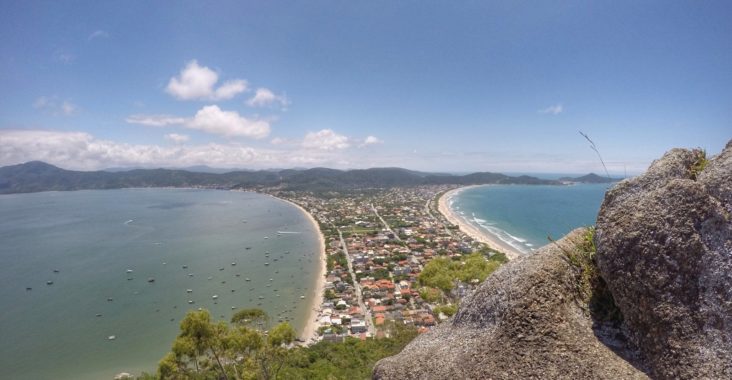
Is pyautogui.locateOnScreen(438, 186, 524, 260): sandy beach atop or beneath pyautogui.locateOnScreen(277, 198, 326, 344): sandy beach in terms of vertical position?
atop

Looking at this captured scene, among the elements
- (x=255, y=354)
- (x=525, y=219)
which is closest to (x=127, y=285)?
(x=255, y=354)

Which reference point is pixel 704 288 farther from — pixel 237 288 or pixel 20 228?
pixel 20 228

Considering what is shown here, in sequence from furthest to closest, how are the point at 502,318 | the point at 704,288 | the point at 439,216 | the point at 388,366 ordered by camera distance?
the point at 439,216 < the point at 388,366 < the point at 502,318 < the point at 704,288

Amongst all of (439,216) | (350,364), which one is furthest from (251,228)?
(350,364)

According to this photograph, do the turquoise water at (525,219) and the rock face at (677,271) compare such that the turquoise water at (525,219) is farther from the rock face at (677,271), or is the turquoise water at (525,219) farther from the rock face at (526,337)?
the rock face at (677,271)

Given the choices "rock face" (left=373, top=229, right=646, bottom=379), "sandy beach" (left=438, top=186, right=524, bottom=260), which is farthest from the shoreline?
"rock face" (left=373, top=229, right=646, bottom=379)

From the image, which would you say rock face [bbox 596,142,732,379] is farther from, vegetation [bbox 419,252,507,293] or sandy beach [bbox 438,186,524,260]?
sandy beach [bbox 438,186,524,260]

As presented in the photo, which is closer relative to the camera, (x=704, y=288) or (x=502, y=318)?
(x=704, y=288)

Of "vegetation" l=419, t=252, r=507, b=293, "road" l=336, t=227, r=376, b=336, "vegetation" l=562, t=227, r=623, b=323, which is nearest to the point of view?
"vegetation" l=562, t=227, r=623, b=323
